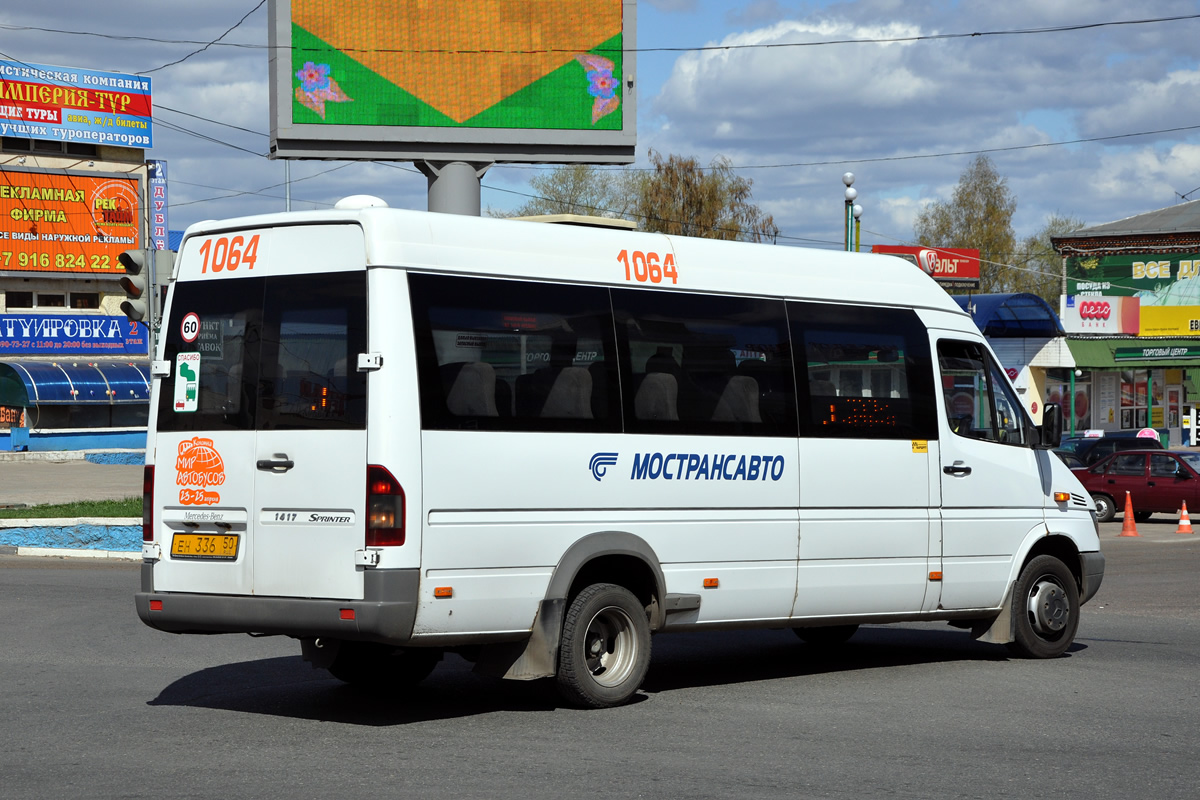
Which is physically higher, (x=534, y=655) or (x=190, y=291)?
(x=190, y=291)

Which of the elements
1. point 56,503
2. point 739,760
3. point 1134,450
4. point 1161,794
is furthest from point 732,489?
point 1134,450

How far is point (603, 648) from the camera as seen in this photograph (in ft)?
28.5

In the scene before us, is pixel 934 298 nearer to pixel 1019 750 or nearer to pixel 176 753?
pixel 1019 750

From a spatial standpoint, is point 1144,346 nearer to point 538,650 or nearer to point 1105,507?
point 1105,507

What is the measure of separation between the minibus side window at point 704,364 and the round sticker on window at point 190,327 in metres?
2.34

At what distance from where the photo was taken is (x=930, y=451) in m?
10.2

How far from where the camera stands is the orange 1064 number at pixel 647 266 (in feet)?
29.4

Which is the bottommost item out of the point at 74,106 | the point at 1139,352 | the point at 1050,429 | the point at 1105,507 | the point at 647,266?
the point at 1105,507

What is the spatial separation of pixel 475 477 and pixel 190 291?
2052 mm

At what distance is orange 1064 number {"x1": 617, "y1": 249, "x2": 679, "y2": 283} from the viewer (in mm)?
8953

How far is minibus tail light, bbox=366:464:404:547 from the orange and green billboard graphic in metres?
21.3

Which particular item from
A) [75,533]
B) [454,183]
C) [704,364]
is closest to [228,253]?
[704,364]

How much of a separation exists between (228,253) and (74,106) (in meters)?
53.0

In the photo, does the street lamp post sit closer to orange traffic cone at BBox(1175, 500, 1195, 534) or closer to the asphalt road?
orange traffic cone at BBox(1175, 500, 1195, 534)
